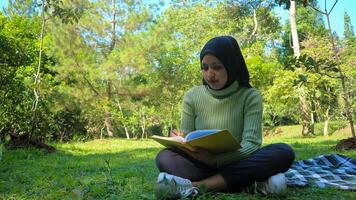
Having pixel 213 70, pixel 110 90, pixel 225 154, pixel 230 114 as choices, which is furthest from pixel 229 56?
pixel 110 90

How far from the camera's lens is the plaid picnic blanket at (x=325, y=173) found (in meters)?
2.27

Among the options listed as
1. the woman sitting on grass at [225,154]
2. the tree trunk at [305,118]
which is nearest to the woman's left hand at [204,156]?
the woman sitting on grass at [225,154]

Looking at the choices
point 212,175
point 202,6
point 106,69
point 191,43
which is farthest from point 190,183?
point 202,6

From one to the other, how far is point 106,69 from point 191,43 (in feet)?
23.9

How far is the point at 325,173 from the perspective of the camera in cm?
263

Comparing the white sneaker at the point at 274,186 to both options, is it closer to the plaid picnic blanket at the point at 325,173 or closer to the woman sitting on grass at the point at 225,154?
the woman sitting on grass at the point at 225,154

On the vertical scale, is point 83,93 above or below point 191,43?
below

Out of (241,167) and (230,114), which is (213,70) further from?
(241,167)

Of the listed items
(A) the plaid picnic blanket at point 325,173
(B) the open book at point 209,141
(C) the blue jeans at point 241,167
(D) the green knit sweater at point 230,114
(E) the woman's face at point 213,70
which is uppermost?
(E) the woman's face at point 213,70

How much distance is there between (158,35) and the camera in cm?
→ 1316

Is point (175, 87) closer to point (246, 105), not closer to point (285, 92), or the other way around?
point (285, 92)

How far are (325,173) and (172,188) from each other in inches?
50.5

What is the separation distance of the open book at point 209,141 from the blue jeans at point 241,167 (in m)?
0.12

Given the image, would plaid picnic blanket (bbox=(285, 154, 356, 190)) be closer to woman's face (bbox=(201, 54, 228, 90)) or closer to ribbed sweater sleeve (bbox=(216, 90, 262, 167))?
ribbed sweater sleeve (bbox=(216, 90, 262, 167))
